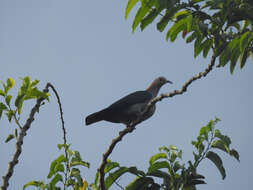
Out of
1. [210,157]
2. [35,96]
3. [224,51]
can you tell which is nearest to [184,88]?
[224,51]

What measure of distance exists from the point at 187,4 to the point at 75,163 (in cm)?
203

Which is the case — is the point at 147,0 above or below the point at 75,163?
above

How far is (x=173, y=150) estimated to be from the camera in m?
3.75

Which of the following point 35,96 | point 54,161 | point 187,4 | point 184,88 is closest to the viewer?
point 35,96

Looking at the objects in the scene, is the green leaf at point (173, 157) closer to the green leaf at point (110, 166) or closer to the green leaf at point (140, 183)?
the green leaf at point (140, 183)

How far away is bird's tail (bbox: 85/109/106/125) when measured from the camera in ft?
20.8

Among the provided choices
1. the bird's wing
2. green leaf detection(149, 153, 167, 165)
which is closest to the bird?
the bird's wing

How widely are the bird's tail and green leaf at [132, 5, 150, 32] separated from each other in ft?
10.3

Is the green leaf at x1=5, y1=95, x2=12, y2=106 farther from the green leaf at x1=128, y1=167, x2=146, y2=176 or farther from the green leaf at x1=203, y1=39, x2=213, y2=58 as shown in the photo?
the green leaf at x1=203, y1=39, x2=213, y2=58

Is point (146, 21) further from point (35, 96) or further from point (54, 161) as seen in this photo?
point (54, 161)

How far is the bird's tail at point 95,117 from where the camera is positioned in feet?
20.8

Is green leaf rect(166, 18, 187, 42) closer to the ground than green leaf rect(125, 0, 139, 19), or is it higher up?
closer to the ground

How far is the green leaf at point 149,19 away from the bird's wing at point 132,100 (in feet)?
11.2

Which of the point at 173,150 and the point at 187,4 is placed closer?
the point at 187,4
